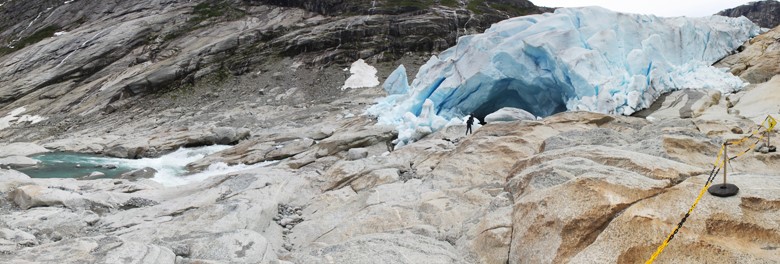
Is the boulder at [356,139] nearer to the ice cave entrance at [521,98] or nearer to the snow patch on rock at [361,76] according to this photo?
the ice cave entrance at [521,98]

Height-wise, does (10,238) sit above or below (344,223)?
above

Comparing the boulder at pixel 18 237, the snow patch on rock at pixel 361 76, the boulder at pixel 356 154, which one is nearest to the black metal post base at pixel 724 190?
the boulder at pixel 18 237

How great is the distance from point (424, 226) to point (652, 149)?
578 centimetres

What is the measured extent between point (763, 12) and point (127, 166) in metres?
91.5

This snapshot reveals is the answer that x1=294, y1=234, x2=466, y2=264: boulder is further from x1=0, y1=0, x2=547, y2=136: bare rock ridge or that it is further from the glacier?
x1=0, y1=0, x2=547, y2=136: bare rock ridge

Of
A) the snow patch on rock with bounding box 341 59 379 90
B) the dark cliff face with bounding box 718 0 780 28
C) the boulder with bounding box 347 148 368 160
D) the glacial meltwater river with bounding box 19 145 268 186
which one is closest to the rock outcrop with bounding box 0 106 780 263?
the boulder with bounding box 347 148 368 160

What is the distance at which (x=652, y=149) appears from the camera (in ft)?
37.8

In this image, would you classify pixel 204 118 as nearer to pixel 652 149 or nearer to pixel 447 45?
pixel 447 45

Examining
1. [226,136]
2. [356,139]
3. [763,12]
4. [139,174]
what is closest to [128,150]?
[226,136]

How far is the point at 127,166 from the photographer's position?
26.5m

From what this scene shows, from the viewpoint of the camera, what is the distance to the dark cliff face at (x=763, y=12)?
7644 cm

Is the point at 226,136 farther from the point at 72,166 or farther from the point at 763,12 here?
the point at 763,12

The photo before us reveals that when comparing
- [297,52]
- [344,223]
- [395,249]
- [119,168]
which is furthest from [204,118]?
[395,249]

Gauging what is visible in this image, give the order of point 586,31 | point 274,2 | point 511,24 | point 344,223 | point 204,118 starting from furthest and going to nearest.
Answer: point 274,2 < point 204,118 < point 511,24 < point 586,31 < point 344,223
